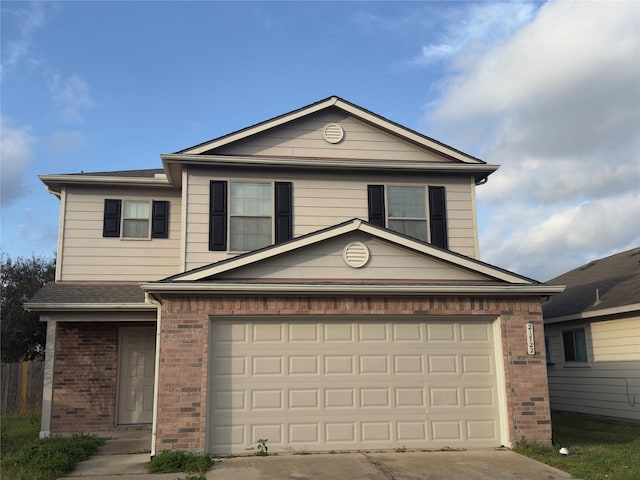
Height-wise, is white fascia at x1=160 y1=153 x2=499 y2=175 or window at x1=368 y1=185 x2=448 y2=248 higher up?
white fascia at x1=160 y1=153 x2=499 y2=175

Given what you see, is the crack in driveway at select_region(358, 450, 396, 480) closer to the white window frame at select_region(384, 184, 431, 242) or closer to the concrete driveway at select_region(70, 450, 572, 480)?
the concrete driveway at select_region(70, 450, 572, 480)

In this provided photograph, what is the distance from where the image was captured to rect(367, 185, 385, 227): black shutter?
1323cm

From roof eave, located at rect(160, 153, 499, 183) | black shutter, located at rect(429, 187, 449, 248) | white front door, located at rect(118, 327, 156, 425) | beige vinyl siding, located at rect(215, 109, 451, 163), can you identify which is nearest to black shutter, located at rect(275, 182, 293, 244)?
roof eave, located at rect(160, 153, 499, 183)

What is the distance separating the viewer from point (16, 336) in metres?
23.6

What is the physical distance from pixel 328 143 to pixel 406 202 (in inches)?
90.3

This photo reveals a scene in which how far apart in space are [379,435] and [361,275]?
9.31 ft

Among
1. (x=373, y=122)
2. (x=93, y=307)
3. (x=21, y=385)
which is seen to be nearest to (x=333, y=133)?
(x=373, y=122)

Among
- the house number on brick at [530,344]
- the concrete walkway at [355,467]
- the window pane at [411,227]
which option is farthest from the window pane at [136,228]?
the house number on brick at [530,344]

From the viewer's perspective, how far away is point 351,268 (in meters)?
10.6

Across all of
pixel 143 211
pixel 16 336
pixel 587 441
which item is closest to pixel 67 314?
pixel 143 211

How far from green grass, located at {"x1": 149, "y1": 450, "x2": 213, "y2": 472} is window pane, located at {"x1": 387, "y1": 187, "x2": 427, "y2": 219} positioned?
270 inches

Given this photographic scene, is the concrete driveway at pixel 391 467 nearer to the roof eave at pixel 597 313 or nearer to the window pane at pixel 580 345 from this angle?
the roof eave at pixel 597 313

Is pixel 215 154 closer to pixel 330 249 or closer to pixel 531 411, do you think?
pixel 330 249

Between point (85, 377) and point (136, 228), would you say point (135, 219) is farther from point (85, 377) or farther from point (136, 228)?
point (85, 377)
